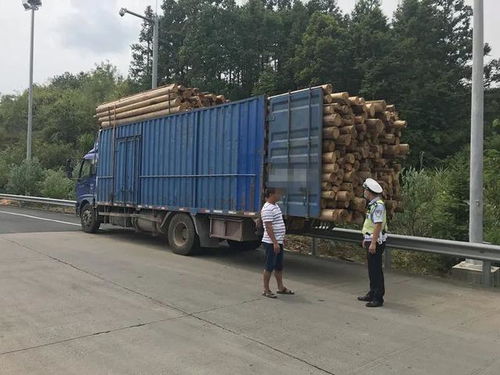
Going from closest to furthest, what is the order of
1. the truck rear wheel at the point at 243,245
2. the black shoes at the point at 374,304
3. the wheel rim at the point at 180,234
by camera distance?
the black shoes at the point at 374,304 < the wheel rim at the point at 180,234 < the truck rear wheel at the point at 243,245

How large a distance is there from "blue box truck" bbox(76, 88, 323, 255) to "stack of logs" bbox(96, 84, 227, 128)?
1.28ft

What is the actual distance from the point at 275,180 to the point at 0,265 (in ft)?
17.2

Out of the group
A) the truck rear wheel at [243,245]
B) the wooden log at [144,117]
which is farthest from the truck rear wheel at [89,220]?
the truck rear wheel at [243,245]

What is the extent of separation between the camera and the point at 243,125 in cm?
966

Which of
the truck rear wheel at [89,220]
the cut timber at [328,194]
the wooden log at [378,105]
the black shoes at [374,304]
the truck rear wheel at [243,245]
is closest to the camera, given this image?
the black shoes at [374,304]

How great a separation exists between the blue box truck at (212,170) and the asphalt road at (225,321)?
1.21 m

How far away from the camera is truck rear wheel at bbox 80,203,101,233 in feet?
47.3

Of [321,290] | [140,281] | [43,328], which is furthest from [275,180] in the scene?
[43,328]

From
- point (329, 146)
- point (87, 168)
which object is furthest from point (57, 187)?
point (329, 146)

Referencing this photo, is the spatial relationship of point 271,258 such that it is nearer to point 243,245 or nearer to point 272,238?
point 272,238

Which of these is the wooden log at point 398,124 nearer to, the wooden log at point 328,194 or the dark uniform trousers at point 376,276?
the wooden log at point 328,194

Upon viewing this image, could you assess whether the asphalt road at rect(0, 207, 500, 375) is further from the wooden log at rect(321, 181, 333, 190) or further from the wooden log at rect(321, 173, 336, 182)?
the wooden log at rect(321, 173, 336, 182)

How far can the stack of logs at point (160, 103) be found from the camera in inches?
481

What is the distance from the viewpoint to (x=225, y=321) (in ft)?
20.1
